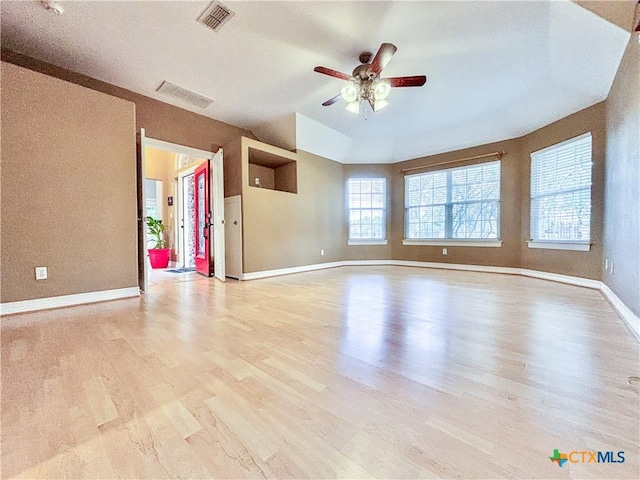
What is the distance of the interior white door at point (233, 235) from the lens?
4.50m

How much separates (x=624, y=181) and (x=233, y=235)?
5.02 meters

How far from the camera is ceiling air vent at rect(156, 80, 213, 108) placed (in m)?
3.64

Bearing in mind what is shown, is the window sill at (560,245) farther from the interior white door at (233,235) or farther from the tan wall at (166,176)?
the tan wall at (166,176)

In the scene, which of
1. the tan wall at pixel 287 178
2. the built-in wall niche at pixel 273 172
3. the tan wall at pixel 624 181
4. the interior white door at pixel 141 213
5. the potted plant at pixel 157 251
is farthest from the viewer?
the potted plant at pixel 157 251

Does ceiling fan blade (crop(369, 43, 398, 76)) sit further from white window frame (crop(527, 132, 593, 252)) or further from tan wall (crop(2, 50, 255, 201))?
white window frame (crop(527, 132, 593, 252))

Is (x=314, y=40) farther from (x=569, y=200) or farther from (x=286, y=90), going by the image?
(x=569, y=200)

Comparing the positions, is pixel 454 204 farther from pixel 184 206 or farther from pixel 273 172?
pixel 184 206

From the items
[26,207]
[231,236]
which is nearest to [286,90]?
[231,236]

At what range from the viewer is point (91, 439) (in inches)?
38.3

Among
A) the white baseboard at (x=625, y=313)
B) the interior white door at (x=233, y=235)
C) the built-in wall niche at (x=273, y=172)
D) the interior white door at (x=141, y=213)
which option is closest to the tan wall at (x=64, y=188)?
the interior white door at (x=141, y=213)

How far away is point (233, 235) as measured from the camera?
4.66 metres

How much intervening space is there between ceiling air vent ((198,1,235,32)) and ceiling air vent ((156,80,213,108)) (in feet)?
4.46

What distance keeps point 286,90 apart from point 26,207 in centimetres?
333

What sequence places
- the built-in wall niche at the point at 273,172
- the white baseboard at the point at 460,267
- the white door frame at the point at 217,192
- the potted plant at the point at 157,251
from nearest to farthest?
the white door frame at the point at 217,192 → the white baseboard at the point at 460,267 → the built-in wall niche at the point at 273,172 → the potted plant at the point at 157,251
